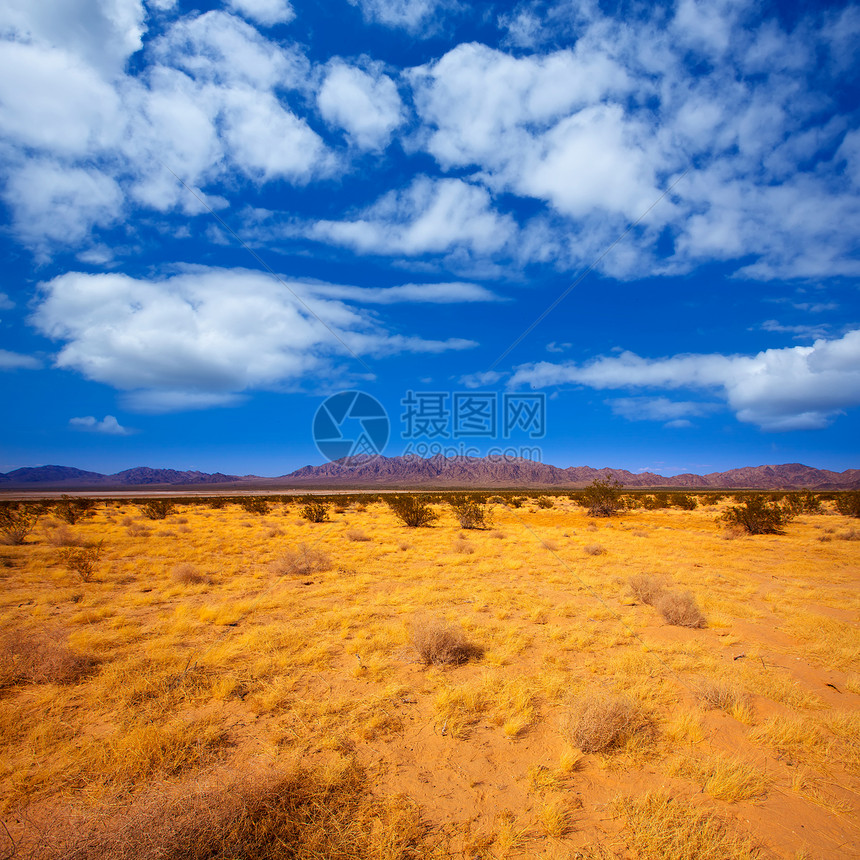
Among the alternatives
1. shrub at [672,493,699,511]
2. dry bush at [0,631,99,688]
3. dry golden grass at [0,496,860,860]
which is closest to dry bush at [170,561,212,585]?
dry golden grass at [0,496,860,860]

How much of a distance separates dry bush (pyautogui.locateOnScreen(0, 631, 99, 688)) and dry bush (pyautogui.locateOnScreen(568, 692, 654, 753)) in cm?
701

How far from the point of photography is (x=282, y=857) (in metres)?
3.03

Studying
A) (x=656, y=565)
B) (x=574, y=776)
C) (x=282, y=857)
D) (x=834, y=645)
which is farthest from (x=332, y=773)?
(x=656, y=565)

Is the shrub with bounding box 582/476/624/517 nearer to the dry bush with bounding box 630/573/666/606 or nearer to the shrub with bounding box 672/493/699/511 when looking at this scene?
the shrub with bounding box 672/493/699/511

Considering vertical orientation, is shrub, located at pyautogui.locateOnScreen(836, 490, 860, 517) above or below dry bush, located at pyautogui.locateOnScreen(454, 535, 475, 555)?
above

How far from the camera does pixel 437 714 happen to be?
5.30 meters

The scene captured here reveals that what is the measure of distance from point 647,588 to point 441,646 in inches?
249

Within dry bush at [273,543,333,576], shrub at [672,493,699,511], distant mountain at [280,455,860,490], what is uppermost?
distant mountain at [280,455,860,490]

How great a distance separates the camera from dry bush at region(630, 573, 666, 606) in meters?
9.98

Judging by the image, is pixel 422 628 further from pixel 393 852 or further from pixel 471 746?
pixel 393 852

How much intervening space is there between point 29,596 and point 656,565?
1834 cm

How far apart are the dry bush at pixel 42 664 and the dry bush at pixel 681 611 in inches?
419

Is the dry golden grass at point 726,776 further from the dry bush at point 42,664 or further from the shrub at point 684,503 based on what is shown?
the shrub at point 684,503

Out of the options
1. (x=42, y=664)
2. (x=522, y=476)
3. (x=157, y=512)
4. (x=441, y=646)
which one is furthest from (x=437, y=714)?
(x=522, y=476)
